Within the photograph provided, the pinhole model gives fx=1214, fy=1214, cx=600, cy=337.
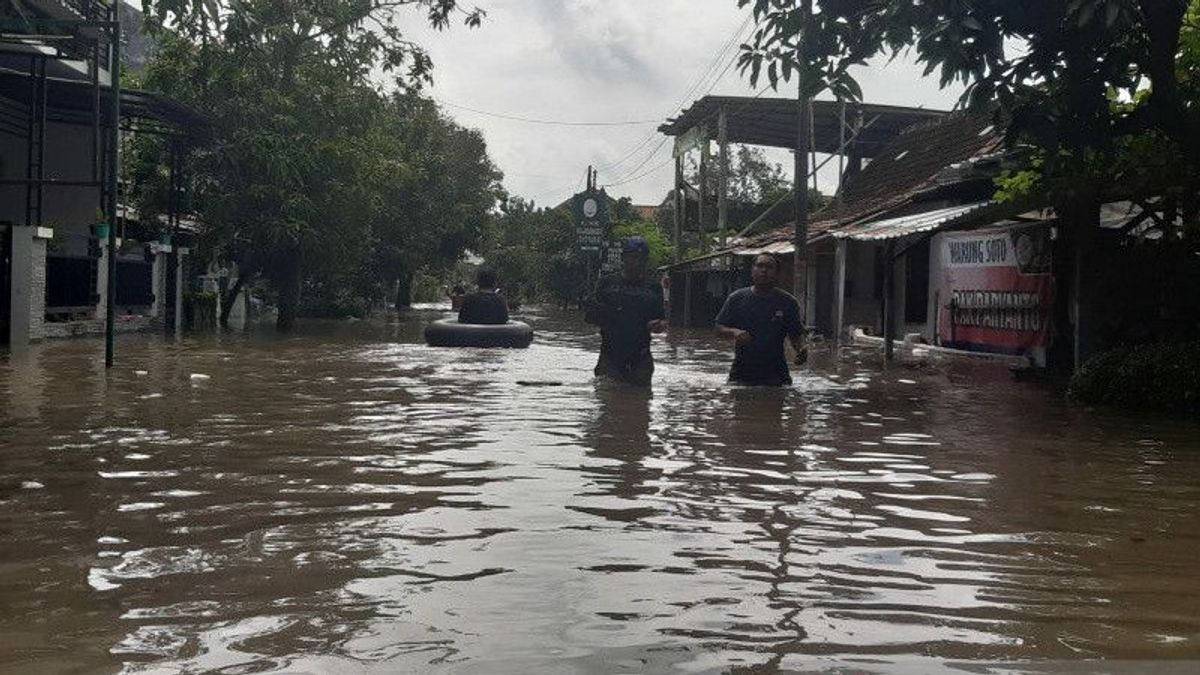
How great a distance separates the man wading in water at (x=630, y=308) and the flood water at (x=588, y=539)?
41.6 inches

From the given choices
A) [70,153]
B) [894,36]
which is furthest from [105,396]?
[70,153]

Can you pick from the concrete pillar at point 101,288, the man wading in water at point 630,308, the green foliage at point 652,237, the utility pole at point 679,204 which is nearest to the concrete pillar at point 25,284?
the concrete pillar at point 101,288

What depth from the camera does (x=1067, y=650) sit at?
3.68m

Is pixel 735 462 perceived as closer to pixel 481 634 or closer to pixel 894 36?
pixel 481 634

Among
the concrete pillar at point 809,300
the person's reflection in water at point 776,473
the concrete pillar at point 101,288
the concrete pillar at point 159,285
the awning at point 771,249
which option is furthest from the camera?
the concrete pillar at point 159,285

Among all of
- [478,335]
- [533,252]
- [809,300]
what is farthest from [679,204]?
[533,252]

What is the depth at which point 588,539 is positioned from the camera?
5238 mm

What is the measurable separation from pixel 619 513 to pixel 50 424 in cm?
533

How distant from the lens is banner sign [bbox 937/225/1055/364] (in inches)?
619

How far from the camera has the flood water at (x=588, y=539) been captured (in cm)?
368

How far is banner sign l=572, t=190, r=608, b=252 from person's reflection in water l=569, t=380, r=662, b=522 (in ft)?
138

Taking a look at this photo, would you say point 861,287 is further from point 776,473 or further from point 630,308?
point 776,473

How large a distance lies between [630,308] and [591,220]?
4565 centimetres

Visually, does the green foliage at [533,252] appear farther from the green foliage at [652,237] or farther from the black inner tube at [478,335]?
the black inner tube at [478,335]
